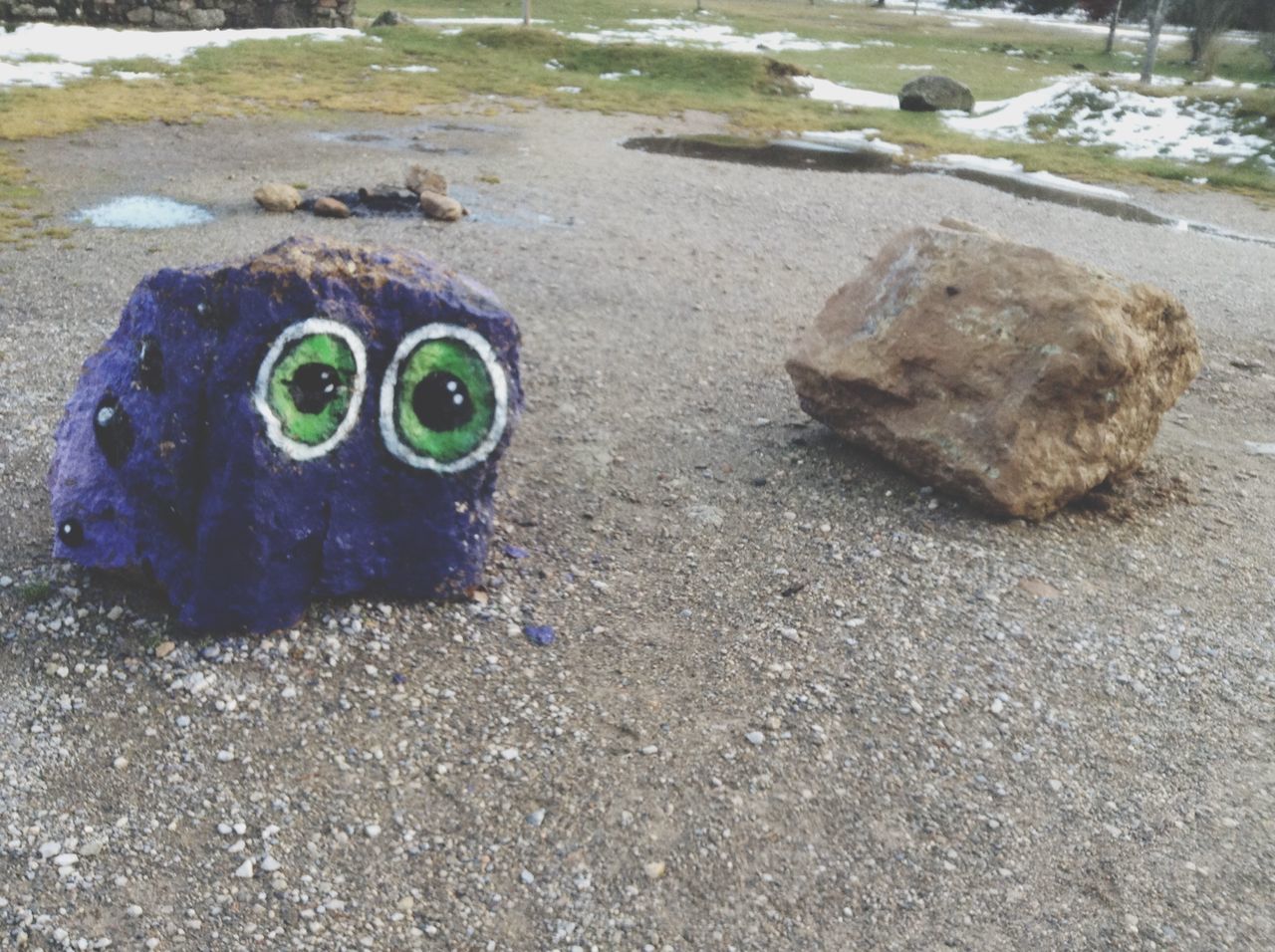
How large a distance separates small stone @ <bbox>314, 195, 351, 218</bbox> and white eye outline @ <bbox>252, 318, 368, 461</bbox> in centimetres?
615

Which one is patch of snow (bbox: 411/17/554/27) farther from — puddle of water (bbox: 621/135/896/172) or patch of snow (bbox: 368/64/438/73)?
puddle of water (bbox: 621/135/896/172)

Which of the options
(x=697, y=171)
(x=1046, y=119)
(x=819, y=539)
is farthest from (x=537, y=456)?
(x=1046, y=119)

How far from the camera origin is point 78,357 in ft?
21.6

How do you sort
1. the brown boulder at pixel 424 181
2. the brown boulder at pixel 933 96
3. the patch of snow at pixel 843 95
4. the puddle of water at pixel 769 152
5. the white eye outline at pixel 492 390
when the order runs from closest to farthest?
the white eye outline at pixel 492 390, the brown boulder at pixel 424 181, the puddle of water at pixel 769 152, the brown boulder at pixel 933 96, the patch of snow at pixel 843 95

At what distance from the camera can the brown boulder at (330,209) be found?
9.75 metres

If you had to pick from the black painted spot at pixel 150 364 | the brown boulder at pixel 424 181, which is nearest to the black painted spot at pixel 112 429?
the black painted spot at pixel 150 364

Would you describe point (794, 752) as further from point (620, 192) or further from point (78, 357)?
point (620, 192)

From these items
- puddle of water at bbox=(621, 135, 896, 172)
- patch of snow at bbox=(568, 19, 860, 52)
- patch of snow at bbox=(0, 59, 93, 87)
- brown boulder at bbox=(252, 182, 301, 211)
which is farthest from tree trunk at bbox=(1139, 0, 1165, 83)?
brown boulder at bbox=(252, 182, 301, 211)

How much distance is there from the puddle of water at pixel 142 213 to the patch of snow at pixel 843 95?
1266 cm

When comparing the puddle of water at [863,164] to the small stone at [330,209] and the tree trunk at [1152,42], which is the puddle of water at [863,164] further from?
the tree trunk at [1152,42]

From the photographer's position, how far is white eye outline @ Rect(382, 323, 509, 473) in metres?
4.20

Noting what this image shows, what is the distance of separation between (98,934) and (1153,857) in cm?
320

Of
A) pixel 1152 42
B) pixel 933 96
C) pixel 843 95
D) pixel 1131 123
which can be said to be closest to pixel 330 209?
pixel 933 96

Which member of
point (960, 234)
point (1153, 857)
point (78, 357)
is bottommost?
point (1153, 857)
